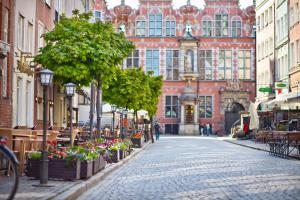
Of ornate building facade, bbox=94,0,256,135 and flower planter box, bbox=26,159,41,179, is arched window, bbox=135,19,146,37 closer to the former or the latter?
ornate building facade, bbox=94,0,256,135

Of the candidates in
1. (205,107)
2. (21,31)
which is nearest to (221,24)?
(205,107)

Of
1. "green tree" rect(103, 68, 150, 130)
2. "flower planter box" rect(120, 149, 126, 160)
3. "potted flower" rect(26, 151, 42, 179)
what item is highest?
"green tree" rect(103, 68, 150, 130)

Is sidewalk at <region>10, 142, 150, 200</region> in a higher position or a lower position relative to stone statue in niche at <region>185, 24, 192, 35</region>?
lower

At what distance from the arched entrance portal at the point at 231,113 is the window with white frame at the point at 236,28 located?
8.26m

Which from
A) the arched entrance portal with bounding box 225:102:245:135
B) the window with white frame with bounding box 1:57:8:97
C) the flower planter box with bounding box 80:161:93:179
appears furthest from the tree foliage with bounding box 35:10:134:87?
the arched entrance portal with bounding box 225:102:245:135

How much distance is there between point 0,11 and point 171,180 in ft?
25.8

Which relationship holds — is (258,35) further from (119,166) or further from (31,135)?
(31,135)

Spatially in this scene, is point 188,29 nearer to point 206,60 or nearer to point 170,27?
point 170,27

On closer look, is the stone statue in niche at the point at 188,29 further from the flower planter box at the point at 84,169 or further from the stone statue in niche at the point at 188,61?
the flower planter box at the point at 84,169

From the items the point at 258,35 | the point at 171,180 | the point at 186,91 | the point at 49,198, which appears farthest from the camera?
the point at 186,91

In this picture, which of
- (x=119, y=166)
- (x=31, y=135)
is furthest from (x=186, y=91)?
(x=31, y=135)

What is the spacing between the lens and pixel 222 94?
76.9 m

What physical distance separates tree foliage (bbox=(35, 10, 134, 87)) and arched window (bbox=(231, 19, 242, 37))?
56490mm

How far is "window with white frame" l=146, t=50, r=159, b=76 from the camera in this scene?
77.5 metres
